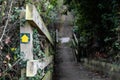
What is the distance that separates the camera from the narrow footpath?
852 cm

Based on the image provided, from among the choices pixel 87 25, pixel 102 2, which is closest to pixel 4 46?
pixel 102 2

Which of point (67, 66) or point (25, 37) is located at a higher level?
point (25, 37)

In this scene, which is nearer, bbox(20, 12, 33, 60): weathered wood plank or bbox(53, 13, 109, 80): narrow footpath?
bbox(20, 12, 33, 60): weathered wood plank

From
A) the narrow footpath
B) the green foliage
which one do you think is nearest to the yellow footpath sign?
the narrow footpath

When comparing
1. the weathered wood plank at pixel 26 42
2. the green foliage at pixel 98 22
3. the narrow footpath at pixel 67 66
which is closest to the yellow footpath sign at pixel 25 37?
the weathered wood plank at pixel 26 42

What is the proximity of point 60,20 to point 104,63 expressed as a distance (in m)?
16.0

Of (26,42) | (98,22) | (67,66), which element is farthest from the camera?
(67,66)

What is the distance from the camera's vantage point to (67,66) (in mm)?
11172

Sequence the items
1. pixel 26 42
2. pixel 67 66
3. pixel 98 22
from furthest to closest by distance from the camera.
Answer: pixel 67 66
pixel 98 22
pixel 26 42

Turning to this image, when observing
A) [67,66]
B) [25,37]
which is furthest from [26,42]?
[67,66]

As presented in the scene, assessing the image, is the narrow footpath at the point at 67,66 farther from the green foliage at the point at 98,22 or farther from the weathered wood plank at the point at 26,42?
the weathered wood plank at the point at 26,42

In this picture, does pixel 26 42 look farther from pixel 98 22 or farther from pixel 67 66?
pixel 67 66

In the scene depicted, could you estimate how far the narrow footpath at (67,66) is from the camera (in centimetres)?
852

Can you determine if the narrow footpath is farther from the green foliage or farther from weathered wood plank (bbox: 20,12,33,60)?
weathered wood plank (bbox: 20,12,33,60)
